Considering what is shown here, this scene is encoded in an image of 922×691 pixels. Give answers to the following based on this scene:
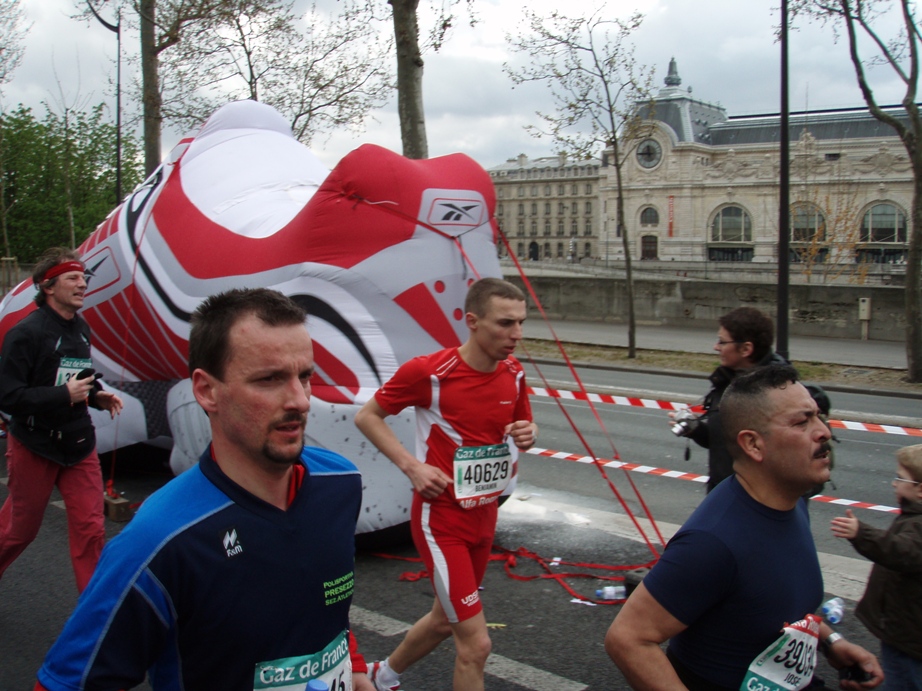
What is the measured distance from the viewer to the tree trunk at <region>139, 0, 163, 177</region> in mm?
18078

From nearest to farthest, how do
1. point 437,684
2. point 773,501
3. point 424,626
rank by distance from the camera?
point 773,501 → point 424,626 → point 437,684

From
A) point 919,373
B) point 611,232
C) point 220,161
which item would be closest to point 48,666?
point 220,161

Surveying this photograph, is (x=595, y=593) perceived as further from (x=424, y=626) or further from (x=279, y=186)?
(x=279, y=186)

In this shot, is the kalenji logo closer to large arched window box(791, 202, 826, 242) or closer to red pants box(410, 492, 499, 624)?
red pants box(410, 492, 499, 624)

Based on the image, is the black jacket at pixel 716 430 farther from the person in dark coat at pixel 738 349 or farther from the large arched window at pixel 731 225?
the large arched window at pixel 731 225

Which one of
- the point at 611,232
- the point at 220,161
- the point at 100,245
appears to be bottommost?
the point at 611,232

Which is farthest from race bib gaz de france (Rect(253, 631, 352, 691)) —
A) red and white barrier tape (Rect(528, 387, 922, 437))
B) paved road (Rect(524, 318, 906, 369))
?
paved road (Rect(524, 318, 906, 369))

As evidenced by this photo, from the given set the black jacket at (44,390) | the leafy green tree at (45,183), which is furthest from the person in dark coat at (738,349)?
the leafy green tree at (45,183)

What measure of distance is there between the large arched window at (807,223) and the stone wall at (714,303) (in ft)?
64.7

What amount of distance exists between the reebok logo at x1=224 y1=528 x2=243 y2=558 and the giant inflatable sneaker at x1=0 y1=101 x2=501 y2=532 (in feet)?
11.7

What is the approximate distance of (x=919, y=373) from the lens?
54.8ft

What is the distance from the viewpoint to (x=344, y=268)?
5.62 m

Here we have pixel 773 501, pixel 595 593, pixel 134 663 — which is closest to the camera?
pixel 134 663

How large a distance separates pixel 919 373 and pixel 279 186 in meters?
14.0
